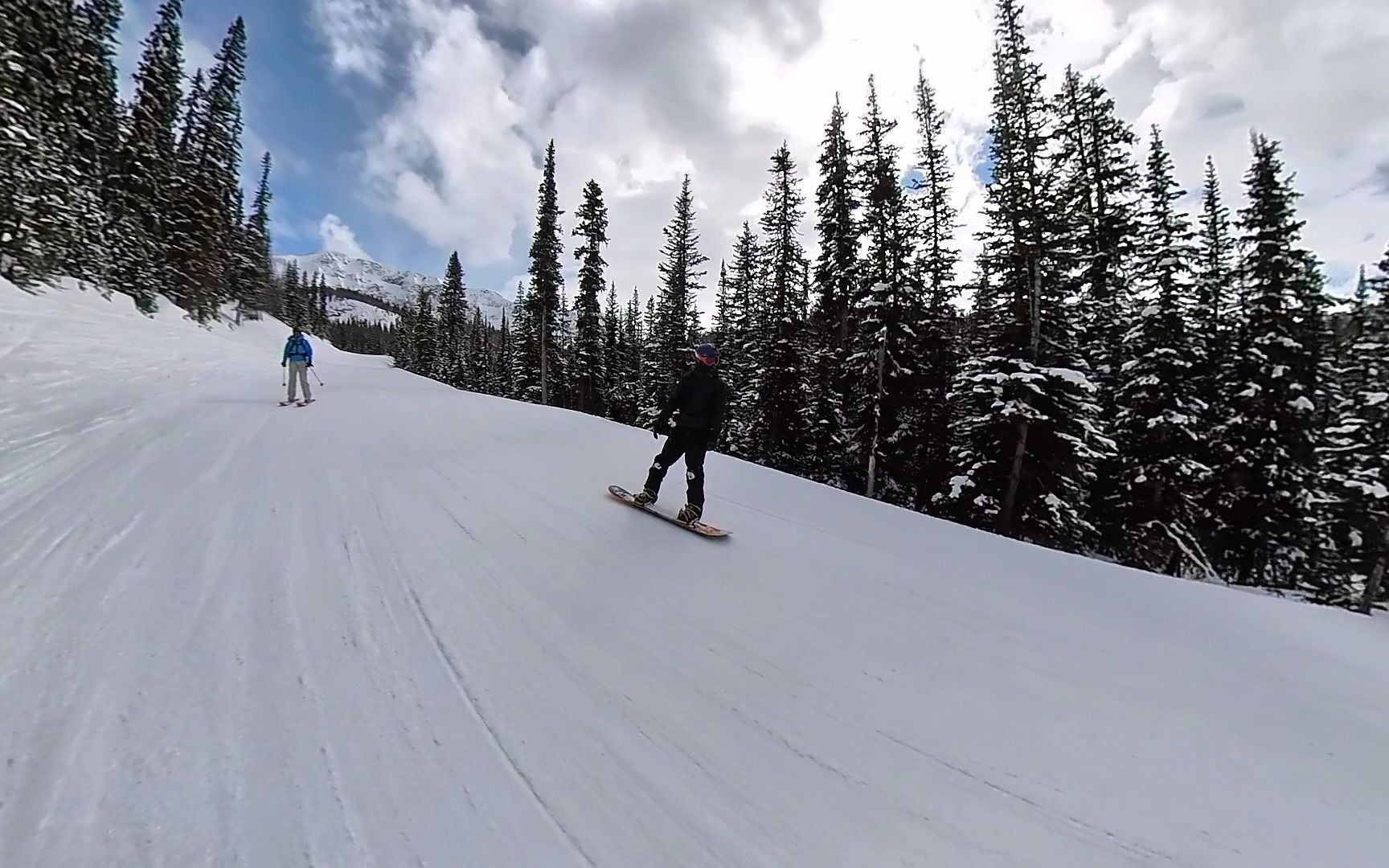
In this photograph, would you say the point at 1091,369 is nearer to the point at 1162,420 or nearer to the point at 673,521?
the point at 1162,420

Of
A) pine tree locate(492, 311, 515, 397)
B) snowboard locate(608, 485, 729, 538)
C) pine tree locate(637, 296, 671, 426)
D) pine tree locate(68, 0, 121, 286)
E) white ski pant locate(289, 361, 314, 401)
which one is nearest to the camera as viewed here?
snowboard locate(608, 485, 729, 538)

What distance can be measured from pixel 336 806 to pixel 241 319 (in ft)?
199

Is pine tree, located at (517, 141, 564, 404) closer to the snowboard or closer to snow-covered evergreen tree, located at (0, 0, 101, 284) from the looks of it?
snow-covered evergreen tree, located at (0, 0, 101, 284)

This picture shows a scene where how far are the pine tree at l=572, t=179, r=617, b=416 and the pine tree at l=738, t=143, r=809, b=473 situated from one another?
11.4 metres

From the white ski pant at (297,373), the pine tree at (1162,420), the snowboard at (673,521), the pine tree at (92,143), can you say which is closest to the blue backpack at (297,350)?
the white ski pant at (297,373)

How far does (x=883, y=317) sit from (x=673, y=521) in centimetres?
1611

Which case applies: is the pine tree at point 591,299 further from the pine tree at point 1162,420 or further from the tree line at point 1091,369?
the pine tree at point 1162,420

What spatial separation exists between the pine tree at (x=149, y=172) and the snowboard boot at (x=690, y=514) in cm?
3457

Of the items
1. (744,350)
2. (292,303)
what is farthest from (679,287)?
(292,303)

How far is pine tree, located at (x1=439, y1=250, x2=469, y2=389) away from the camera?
63.1 m

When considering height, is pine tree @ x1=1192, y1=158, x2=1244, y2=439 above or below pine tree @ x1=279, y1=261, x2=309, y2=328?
below

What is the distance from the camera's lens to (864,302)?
775 inches

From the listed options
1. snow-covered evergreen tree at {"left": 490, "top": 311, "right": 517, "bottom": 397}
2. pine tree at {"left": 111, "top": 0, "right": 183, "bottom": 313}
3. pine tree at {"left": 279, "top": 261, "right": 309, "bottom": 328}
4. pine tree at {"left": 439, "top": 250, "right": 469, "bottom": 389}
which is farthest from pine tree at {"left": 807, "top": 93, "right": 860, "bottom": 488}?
pine tree at {"left": 279, "top": 261, "right": 309, "bottom": 328}

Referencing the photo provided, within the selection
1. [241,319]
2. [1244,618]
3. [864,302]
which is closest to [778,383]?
[864,302]
